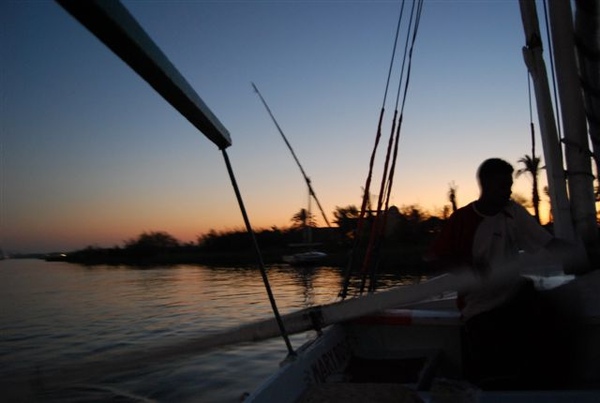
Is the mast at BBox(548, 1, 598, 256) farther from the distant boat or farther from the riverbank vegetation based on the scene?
the distant boat

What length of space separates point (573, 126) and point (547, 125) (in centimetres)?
18

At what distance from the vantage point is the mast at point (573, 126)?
143 inches

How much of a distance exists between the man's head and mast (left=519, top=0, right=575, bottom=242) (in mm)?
968

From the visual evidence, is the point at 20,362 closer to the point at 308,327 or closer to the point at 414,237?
the point at 308,327

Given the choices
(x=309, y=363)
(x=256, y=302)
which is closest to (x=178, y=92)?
(x=309, y=363)

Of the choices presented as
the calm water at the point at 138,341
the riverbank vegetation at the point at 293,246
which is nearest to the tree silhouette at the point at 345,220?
the riverbank vegetation at the point at 293,246

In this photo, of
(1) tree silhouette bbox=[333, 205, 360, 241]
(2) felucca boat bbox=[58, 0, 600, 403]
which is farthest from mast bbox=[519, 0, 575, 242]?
(1) tree silhouette bbox=[333, 205, 360, 241]

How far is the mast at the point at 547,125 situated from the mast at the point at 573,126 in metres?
0.08

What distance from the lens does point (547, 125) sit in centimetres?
388

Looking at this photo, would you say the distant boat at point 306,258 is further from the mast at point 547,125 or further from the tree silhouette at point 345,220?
the mast at point 547,125

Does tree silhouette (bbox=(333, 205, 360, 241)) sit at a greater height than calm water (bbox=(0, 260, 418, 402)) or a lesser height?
greater

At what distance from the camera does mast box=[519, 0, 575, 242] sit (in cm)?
367

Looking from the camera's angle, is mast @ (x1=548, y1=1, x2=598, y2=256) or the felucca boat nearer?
the felucca boat

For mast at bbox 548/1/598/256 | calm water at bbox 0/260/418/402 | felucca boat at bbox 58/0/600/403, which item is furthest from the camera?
calm water at bbox 0/260/418/402
